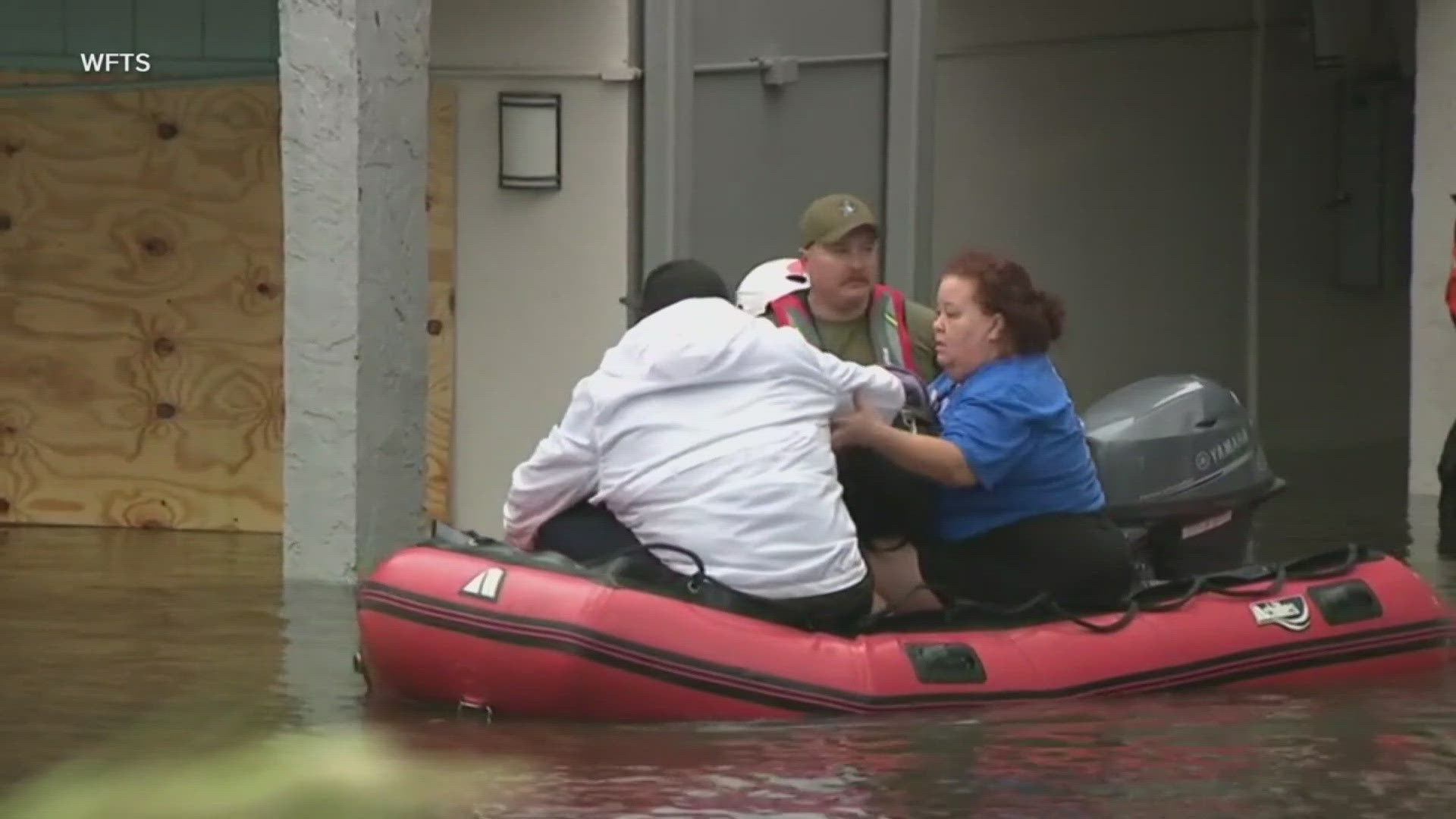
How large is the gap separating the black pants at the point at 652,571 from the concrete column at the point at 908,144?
5.50m

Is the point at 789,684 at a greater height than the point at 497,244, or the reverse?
the point at 497,244

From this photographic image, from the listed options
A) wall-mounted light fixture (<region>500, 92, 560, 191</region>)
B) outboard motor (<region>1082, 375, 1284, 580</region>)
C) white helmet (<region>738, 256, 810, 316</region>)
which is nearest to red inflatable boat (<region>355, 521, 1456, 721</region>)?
outboard motor (<region>1082, 375, 1284, 580</region>)

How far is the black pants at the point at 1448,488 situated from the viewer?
10.6 metres

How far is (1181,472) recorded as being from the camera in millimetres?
7078

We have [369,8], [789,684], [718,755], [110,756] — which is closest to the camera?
[110,756]

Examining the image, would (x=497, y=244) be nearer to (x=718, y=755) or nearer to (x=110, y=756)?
(x=718, y=755)

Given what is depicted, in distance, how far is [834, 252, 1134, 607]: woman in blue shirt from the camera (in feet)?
20.9

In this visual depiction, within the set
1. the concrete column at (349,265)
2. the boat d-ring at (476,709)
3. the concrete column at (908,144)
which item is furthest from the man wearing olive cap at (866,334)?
the concrete column at (908,144)

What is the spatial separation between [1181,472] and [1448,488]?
414cm

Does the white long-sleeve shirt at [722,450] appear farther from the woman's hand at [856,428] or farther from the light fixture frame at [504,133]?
the light fixture frame at [504,133]

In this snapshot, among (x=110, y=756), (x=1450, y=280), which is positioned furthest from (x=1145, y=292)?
(x=110, y=756)

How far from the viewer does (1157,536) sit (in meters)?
7.25

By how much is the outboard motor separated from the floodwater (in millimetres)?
697

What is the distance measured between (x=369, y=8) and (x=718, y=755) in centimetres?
405
